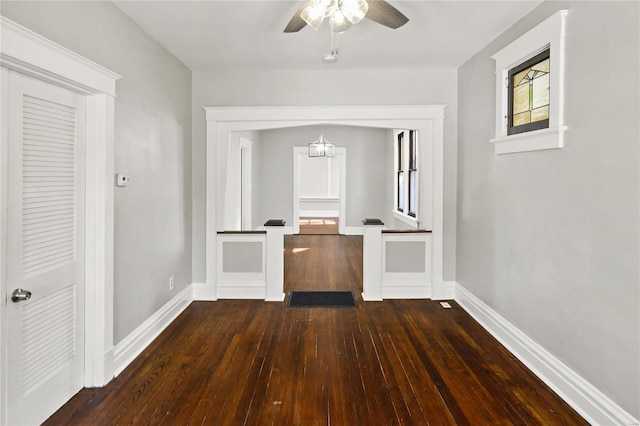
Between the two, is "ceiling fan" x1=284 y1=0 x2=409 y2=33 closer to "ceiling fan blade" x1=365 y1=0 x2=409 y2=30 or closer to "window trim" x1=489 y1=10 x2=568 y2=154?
"ceiling fan blade" x1=365 y1=0 x2=409 y2=30

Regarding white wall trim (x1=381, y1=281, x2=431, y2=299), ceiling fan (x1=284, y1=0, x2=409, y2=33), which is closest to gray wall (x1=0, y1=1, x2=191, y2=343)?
ceiling fan (x1=284, y1=0, x2=409, y2=33)

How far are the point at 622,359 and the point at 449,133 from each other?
9.35ft

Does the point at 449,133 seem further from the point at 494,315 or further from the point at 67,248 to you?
the point at 67,248

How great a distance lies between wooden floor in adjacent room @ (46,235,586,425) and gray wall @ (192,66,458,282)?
170 centimetres

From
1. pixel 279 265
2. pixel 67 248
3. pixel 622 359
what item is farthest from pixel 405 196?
pixel 67 248

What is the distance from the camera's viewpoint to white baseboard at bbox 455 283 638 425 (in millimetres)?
2061

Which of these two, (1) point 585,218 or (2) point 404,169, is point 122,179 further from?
(2) point 404,169

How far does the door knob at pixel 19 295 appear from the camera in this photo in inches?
76.3

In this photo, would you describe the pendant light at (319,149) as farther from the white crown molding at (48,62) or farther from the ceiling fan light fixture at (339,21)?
the ceiling fan light fixture at (339,21)

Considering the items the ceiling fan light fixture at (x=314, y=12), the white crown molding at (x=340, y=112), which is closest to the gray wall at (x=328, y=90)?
the white crown molding at (x=340, y=112)

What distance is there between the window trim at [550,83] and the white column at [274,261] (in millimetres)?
2365

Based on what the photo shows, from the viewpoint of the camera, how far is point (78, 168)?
245 centimetres

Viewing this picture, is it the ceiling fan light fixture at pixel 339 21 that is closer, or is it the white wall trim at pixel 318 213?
the ceiling fan light fixture at pixel 339 21

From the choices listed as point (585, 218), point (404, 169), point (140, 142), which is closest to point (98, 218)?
point (140, 142)
